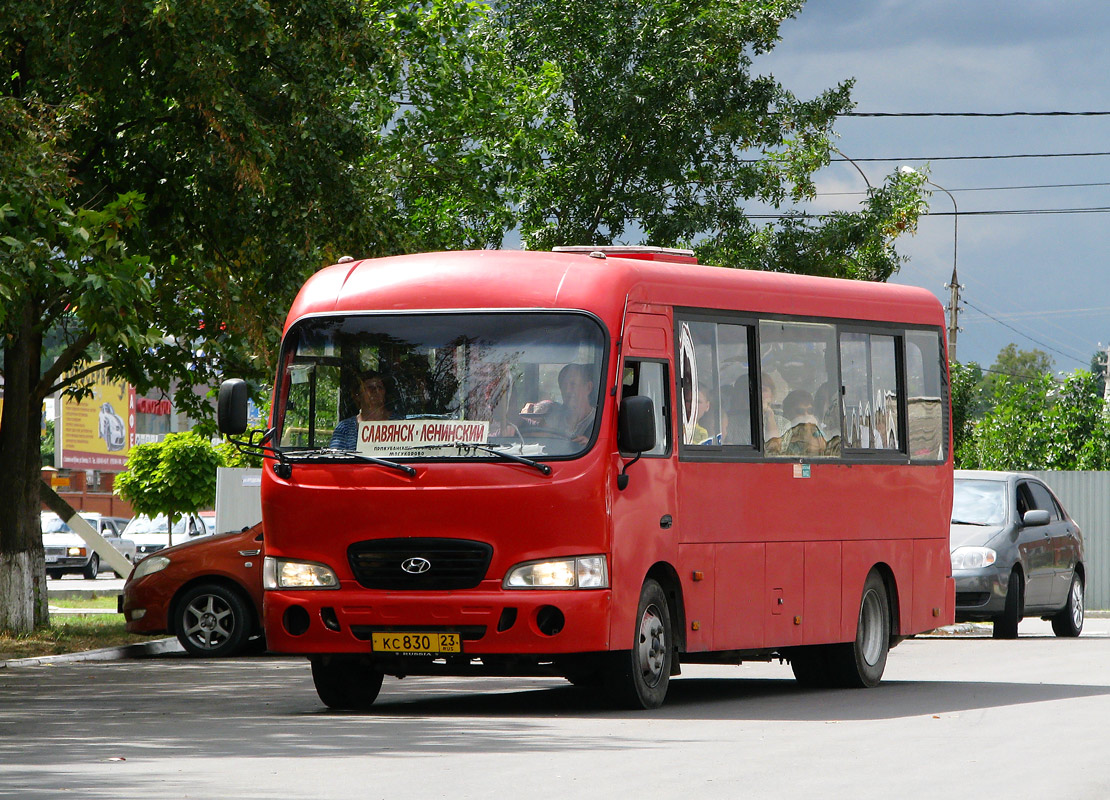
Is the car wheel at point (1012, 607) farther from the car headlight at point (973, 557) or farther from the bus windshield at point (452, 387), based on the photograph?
the bus windshield at point (452, 387)

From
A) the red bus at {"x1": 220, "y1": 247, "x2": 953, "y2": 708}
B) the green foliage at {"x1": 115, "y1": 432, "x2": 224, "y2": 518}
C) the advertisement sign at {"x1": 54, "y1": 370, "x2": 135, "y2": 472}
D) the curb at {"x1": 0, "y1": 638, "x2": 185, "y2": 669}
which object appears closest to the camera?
the red bus at {"x1": 220, "y1": 247, "x2": 953, "y2": 708}

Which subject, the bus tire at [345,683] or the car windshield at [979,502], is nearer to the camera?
the bus tire at [345,683]

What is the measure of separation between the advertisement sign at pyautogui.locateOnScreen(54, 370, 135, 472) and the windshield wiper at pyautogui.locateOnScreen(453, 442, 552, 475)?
207ft

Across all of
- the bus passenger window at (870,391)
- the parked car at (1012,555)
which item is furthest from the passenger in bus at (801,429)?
the parked car at (1012,555)

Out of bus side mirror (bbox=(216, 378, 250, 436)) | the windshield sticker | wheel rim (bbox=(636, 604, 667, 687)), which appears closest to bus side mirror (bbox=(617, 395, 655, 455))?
the windshield sticker

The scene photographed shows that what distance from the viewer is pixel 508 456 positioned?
39.1 feet

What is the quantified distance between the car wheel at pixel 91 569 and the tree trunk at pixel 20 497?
31322mm

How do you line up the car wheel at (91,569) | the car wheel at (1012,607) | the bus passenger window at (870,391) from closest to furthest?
1. the bus passenger window at (870,391)
2. the car wheel at (1012,607)
3. the car wheel at (91,569)

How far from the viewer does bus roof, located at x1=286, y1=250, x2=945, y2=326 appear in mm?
12336

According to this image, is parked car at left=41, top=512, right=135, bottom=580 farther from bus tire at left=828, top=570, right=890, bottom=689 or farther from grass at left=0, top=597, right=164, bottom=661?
bus tire at left=828, top=570, right=890, bottom=689

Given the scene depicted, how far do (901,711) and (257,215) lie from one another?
9873 millimetres

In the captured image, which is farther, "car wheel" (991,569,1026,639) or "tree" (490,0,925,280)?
"tree" (490,0,925,280)

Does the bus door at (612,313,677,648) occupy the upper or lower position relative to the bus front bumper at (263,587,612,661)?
upper

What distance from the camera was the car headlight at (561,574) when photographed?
38.9ft
